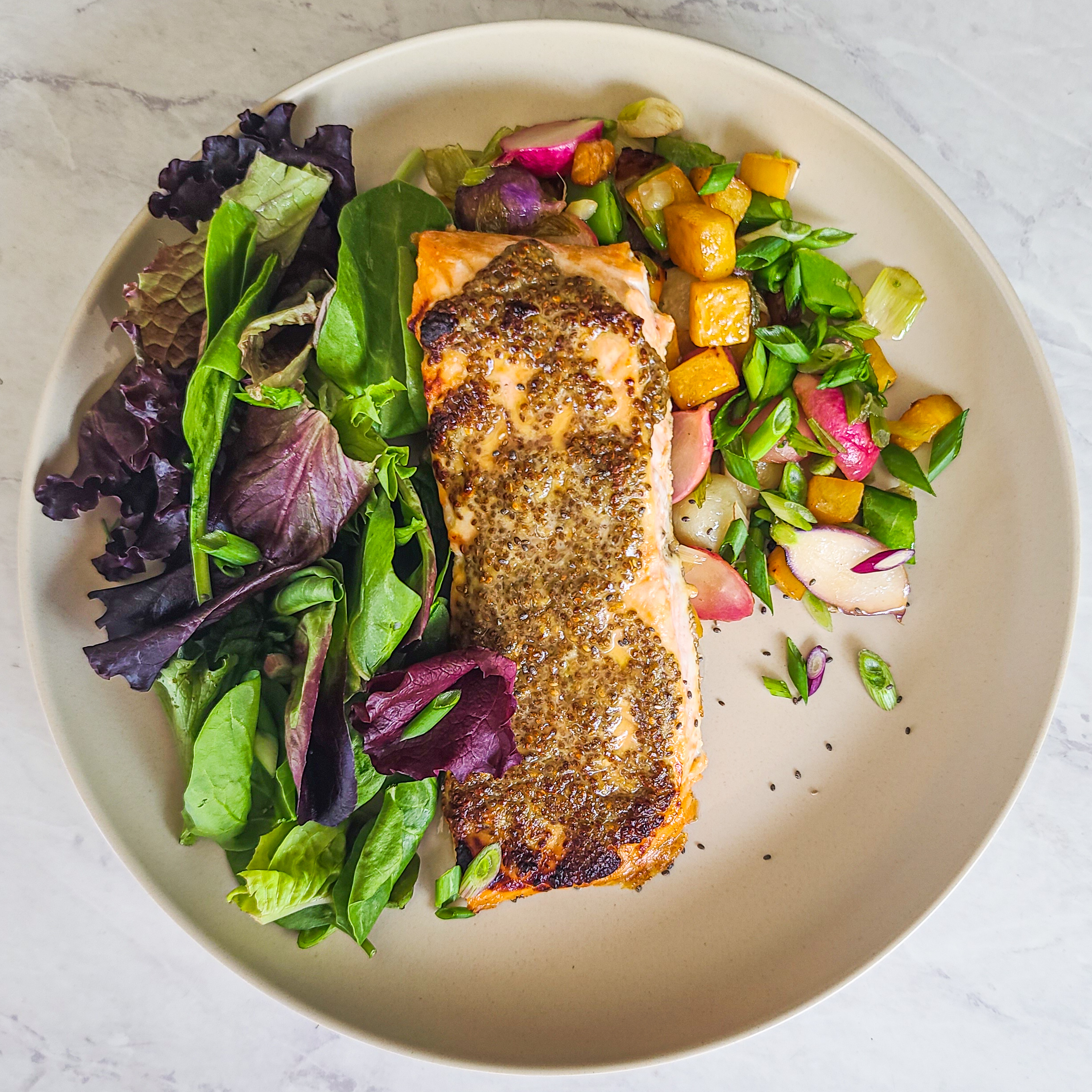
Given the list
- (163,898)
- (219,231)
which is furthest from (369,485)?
(163,898)

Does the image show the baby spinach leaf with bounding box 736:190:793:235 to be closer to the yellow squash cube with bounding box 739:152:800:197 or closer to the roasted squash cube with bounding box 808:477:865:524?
the yellow squash cube with bounding box 739:152:800:197

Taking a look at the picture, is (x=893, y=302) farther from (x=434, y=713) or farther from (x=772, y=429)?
(x=434, y=713)

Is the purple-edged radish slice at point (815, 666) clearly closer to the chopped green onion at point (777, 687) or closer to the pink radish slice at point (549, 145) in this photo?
the chopped green onion at point (777, 687)

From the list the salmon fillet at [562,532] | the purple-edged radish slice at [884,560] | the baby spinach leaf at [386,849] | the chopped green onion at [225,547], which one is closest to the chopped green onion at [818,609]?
the purple-edged radish slice at [884,560]

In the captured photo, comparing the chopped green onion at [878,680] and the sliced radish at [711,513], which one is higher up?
the sliced radish at [711,513]

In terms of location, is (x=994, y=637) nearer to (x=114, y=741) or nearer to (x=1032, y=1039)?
(x=1032, y=1039)
